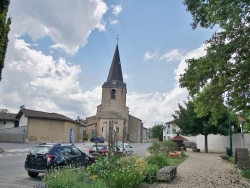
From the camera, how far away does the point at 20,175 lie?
13.4 m

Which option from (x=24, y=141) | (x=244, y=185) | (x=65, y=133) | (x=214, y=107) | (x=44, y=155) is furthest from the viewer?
(x=65, y=133)

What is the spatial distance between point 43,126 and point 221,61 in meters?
40.4

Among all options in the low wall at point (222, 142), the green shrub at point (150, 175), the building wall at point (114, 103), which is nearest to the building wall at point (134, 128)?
the building wall at point (114, 103)

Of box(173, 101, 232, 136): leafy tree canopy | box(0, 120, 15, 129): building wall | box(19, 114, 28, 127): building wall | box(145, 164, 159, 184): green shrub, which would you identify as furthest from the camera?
box(0, 120, 15, 129): building wall

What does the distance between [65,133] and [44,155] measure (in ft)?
131

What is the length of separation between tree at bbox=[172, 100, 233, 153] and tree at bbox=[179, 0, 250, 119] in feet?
65.6

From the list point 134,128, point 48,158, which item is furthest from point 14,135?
point 134,128

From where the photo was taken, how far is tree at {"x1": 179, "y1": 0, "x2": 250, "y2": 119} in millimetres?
10133

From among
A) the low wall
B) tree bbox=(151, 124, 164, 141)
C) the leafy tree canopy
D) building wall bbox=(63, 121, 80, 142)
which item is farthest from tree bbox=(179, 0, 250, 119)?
tree bbox=(151, 124, 164, 141)

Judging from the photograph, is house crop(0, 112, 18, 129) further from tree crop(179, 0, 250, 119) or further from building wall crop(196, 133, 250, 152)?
tree crop(179, 0, 250, 119)

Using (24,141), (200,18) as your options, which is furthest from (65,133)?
(200,18)

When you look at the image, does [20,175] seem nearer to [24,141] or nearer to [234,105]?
[234,105]

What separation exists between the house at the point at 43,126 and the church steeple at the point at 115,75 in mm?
32423

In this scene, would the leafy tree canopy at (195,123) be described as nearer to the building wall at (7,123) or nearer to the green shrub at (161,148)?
the green shrub at (161,148)
